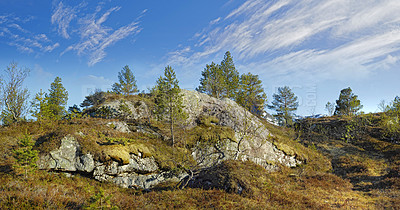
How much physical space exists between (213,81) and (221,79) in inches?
125

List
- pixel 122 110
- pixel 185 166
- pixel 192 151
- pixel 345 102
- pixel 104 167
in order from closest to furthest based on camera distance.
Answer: pixel 104 167
pixel 185 166
pixel 192 151
pixel 122 110
pixel 345 102

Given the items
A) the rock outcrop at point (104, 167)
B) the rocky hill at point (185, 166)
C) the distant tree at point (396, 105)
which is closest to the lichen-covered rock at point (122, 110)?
the rocky hill at point (185, 166)

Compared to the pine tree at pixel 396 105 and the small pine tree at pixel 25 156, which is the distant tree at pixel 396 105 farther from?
the small pine tree at pixel 25 156

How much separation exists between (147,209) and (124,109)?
20685 mm

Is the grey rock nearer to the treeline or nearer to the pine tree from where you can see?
the treeline

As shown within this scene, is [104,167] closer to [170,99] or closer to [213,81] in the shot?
[170,99]

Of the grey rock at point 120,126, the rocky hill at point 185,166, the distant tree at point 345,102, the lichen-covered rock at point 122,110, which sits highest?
the distant tree at point 345,102

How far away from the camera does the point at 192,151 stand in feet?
68.9

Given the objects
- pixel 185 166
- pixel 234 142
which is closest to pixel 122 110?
pixel 185 166

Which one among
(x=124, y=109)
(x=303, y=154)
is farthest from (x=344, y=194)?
(x=124, y=109)

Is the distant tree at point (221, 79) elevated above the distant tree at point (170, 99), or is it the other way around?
the distant tree at point (221, 79)

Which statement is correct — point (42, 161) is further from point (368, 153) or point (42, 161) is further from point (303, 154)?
point (368, 153)

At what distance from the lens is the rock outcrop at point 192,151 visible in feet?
45.4

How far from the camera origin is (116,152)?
1527 centimetres
